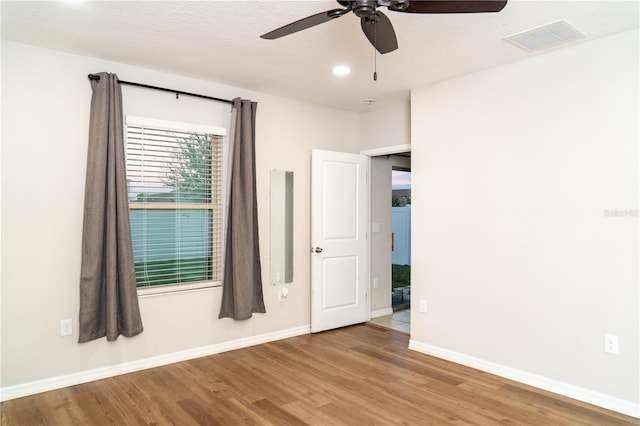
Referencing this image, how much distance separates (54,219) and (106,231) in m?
0.38

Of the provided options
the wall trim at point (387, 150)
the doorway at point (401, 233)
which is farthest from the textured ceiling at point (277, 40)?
the doorway at point (401, 233)

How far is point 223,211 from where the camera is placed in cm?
419

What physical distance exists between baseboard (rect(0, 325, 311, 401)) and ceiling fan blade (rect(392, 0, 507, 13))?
340cm

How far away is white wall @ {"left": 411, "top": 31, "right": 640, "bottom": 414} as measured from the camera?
2951 mm

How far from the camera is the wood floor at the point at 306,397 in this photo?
2781 millimetres

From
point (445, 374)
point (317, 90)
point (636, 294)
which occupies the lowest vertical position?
point (445, 374)

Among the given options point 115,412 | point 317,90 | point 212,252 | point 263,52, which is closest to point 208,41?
point 263,52

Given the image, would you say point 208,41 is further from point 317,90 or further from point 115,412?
point 115,412

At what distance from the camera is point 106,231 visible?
11.3 feet

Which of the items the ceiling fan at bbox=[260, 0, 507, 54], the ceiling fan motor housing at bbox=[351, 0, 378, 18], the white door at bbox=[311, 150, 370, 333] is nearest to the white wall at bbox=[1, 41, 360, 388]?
the white door at bbox=[311, 150, 370, 333]

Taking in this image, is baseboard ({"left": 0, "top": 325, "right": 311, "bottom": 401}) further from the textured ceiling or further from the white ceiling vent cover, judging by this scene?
the white ceiling vent cover

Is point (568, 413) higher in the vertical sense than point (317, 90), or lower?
lower

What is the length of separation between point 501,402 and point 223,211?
2899 millimetres

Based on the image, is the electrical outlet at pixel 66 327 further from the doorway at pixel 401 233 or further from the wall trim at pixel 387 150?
the doorway at pixel 401 233
